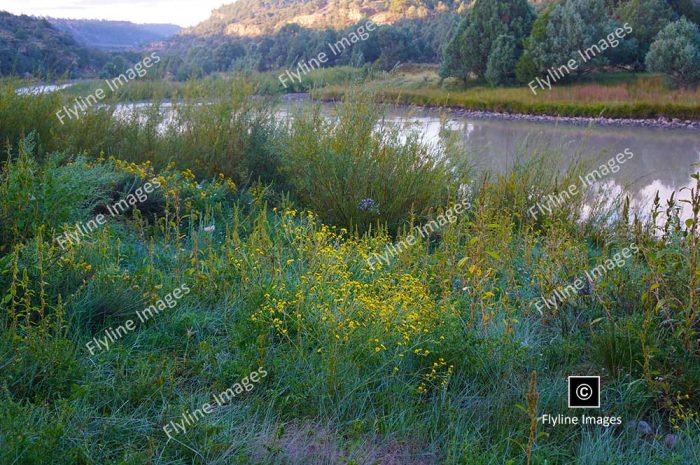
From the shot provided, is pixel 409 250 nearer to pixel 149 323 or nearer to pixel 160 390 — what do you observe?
pixel 149 323

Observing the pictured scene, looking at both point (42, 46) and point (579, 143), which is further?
point (42, 46)

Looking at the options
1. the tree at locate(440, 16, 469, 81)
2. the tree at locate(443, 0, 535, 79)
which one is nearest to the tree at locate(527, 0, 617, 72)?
the tree at locate(443, 0, 535, 79)

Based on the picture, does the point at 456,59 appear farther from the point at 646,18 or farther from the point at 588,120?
the point at 588,120

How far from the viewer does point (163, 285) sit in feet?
13.5

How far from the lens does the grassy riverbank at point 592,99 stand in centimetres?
2200

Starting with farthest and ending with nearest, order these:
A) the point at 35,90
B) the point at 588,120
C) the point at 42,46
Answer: the point at 588,120 → the point at 42,46 → the point at 35,90

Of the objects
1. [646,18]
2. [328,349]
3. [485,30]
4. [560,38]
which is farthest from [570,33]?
[328,349]

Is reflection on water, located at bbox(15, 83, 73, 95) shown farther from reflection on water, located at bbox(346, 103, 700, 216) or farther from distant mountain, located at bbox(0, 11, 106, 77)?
distant mountain, located at bbox(0, 11, 106, 77)

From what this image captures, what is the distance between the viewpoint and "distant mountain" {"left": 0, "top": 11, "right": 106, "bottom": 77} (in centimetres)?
1505

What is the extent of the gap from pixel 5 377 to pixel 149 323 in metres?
0.98

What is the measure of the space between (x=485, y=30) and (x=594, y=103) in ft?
30.8

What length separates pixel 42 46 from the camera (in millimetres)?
17359

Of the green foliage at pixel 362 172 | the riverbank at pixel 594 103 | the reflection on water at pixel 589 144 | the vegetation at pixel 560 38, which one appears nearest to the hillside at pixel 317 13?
the vegetation at pixel 560 38

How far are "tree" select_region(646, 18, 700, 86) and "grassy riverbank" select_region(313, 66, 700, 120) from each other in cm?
A: 62
